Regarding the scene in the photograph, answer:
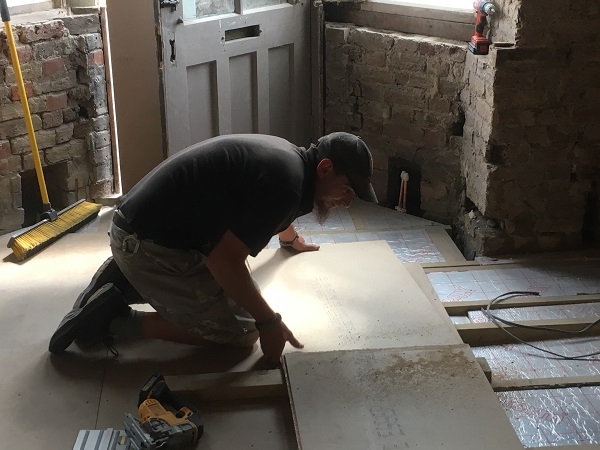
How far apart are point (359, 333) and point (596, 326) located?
0.96 meters

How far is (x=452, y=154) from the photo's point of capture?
404 centimetres

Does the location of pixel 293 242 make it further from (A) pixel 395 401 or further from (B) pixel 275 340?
(A) pixel 395 401

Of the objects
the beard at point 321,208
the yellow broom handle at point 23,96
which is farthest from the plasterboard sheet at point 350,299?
the yellow broom handle at point 23,96

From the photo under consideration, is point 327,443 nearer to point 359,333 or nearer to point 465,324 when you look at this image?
point 359,333

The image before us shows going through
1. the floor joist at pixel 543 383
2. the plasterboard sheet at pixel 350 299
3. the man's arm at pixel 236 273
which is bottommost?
the floor joist at pixel 543 383

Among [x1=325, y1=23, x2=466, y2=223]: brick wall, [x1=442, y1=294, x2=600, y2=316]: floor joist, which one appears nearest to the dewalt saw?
[x1=442, y1=294, x2=600, y2=316]: floor joist

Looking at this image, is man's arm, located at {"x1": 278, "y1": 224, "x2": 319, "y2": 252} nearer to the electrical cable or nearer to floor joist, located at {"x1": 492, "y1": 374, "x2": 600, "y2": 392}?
the electrical cable

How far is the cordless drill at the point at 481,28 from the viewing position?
3510 mm

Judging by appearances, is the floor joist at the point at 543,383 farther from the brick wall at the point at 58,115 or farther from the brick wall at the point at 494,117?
the brick wall at the point at 58,115

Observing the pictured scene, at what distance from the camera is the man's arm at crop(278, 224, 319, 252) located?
3428 mm

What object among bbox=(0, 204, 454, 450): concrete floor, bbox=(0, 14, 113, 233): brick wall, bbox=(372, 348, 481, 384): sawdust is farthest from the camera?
bbox=(0, 14, 113, 233): brick wall

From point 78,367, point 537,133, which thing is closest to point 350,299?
point 78,367

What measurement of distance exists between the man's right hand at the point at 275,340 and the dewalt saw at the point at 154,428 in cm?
34

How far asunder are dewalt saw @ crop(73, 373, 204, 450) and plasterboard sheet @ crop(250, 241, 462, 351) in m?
0.58
